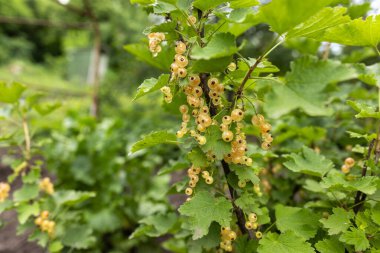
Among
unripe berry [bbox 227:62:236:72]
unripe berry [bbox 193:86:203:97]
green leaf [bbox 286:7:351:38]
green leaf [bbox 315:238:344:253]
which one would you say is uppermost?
green leaf [bbox 286:7:351:38]

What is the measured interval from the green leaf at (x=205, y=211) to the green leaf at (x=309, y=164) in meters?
→ 0.21

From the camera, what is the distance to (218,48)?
2.05 feet

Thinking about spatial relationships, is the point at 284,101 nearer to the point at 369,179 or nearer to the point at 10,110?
the point at 369,179

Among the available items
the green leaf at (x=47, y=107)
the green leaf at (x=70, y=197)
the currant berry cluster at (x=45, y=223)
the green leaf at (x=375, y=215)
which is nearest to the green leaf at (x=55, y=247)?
the currant berry cluster at (x=45, y=223)

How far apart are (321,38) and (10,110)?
1205 mm

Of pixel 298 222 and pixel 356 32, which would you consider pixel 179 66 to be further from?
pixel 298 222

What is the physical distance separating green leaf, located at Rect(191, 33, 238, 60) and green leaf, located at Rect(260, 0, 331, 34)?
A: 0.25 ft

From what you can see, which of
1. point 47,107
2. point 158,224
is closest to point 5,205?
point 47,107

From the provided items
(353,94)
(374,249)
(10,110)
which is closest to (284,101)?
(374,249)

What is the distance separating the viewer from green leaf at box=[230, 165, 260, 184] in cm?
77

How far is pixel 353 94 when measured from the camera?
1291 mm

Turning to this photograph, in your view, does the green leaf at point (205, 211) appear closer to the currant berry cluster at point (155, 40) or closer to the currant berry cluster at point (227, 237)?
the currant berry cluster at point (227, 237)

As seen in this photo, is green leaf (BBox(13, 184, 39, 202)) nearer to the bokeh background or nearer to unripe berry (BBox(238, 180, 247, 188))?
the bokeh background

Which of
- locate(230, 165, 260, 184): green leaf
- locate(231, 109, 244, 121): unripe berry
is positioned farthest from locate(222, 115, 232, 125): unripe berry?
locate(230, 165, 260, 184): green leaf
